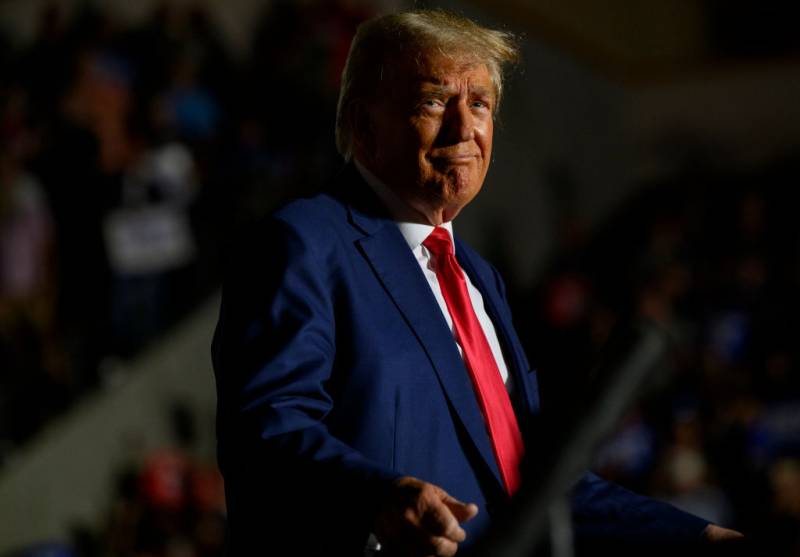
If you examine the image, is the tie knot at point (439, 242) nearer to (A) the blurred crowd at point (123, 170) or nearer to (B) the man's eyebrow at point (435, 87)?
(B) the man's eyebrow at point (435, 87)

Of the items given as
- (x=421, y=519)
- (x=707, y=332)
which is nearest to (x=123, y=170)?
(x=707, y=332)

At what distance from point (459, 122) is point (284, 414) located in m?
0.44

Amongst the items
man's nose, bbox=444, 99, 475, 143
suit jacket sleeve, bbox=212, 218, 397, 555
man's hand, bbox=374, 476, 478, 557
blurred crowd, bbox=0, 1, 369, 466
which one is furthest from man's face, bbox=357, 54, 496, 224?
blurred crowd, bbox=0, 1, 369, 466

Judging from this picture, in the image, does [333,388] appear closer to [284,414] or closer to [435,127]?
[284,414]

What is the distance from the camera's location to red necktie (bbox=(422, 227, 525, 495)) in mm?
1574

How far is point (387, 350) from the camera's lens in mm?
1482

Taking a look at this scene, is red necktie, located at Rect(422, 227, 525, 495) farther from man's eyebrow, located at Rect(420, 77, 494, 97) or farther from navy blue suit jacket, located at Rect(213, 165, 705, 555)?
man's eyebrow, located at Rect(420, 77, 494, 97)

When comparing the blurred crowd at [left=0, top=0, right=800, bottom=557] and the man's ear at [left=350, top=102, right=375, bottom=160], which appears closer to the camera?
the man's ear at [left=350, top=102, right=375, bottom=160]

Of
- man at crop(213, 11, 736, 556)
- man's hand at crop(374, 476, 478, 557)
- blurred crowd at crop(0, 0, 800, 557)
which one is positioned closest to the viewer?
man's hand at crop(374, 476, 478, 557)

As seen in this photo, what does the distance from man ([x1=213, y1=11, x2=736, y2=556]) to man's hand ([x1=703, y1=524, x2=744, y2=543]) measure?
0.02 metres

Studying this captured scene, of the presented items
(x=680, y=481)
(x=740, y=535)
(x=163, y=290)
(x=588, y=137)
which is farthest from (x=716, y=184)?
(x=740, y=535)

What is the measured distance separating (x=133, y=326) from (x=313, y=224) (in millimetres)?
4955

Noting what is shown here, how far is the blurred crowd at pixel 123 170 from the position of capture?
5.99m

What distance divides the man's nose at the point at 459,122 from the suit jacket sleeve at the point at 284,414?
232 millimetres
